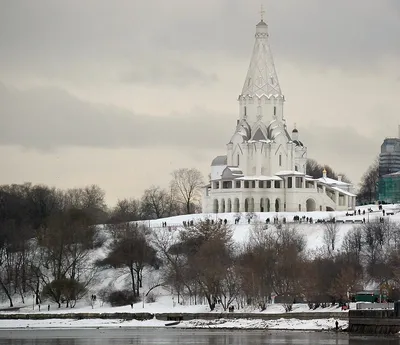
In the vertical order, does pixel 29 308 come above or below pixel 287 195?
below

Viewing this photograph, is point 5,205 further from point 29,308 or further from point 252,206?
point 29,308

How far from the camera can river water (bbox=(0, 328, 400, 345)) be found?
7425 cm

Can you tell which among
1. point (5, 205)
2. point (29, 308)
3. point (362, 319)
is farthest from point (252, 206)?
point (362, 319)

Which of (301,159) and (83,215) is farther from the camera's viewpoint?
(301,159)

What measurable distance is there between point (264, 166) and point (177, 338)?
6217cm

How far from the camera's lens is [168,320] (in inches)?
3659

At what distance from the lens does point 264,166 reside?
140 m

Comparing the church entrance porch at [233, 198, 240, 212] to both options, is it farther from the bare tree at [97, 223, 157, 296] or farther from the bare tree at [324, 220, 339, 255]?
the bare tree at [97, 223, 157, 296]

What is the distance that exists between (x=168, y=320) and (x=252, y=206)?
147 feet

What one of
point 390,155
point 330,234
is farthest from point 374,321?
point 390,155

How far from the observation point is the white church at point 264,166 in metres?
137

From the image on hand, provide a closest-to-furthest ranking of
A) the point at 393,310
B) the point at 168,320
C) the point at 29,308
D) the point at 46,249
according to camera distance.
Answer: the point at 393,310, the point at 168,320, the point at 29,308, the point at 46,249

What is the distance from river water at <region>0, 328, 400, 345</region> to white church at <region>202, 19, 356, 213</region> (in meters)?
50.5

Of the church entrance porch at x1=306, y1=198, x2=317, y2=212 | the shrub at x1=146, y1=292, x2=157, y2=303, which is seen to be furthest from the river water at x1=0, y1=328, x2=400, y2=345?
the church entrance porch at x1=306, y1=198, x2=317, y2=212
